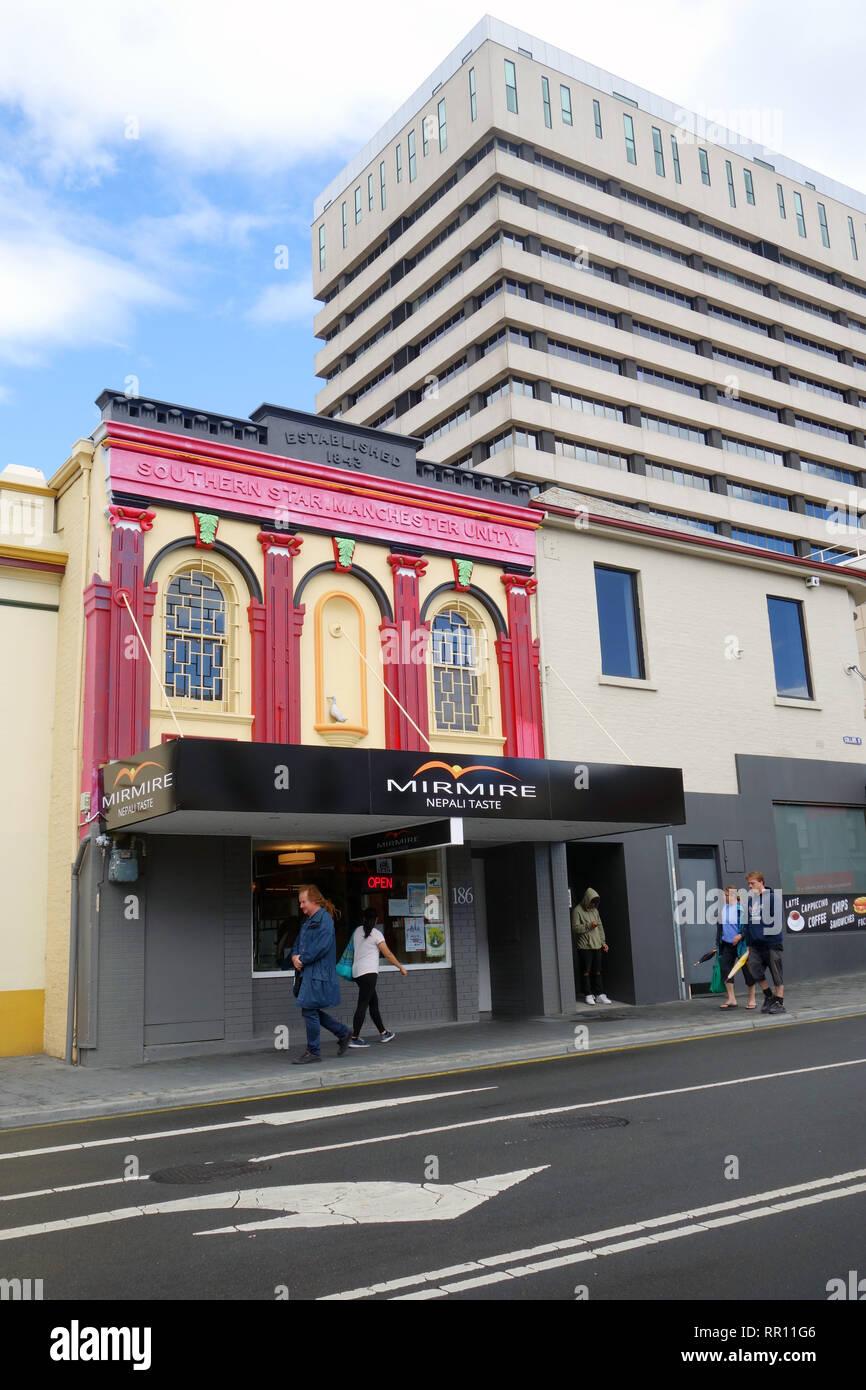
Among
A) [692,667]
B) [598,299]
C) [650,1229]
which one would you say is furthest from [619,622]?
[598,299]

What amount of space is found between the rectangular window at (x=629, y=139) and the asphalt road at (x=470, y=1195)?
172ft

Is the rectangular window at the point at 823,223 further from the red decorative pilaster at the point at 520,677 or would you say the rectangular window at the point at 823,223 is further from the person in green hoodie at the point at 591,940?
the person in green hoodie at the point at 591,940

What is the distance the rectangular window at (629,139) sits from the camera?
53875 millimetres

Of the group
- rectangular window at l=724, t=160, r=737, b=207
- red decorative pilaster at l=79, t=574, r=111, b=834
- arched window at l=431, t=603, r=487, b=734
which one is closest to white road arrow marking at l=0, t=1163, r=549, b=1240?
red decorative pilaster at l=79, t=574, r=111, b=834

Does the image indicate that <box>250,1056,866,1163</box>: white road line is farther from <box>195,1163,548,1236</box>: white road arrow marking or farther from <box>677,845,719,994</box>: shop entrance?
<box>677,845,719,994</box>: shop entrance

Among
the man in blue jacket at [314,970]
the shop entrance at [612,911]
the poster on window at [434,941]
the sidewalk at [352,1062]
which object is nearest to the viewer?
the sidewalk at [352,1062]

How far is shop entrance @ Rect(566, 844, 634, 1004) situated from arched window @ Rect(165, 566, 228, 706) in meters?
7.09

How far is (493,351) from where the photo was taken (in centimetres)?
4788

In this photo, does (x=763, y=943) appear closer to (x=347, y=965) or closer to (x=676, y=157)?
(x=347, y=965)

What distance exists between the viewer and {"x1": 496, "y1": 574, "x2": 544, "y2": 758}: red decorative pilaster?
17.3 m

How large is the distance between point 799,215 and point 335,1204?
211 ft

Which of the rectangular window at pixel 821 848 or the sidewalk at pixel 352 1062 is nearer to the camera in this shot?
the sidewalk at pixel 352 1062

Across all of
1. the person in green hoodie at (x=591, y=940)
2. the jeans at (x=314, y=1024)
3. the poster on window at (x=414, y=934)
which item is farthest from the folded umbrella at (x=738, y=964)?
the jeans at (x=314, y=1024)
